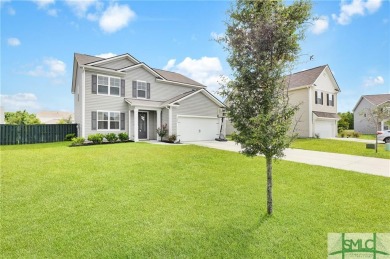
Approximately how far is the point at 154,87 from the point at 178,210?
16.6m

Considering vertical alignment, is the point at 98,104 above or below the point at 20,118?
above

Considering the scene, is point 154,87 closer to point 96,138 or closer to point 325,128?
point 96,138

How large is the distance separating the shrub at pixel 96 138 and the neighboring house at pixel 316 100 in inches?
487

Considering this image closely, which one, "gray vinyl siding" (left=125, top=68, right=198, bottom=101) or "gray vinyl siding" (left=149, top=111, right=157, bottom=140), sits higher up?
"gray vinyl siding" (left=125, top=68, right=198, bottom=101)

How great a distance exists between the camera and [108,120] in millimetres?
16734

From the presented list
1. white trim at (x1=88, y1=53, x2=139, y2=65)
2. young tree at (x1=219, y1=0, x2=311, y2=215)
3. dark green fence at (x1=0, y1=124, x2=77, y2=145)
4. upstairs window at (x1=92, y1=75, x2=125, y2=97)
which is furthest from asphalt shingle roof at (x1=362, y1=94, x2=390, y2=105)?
dark green fence at (x1=0, y1=124, x2=77, y2=145)

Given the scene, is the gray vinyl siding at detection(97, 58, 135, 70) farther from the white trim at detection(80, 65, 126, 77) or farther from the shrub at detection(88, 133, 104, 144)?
the shrub at detection(88, 133, 104, 144)

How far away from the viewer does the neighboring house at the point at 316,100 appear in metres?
22.3

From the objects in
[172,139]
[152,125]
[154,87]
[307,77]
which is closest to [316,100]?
[307,77]

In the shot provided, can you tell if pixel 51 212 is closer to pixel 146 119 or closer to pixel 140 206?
pixel 140 206

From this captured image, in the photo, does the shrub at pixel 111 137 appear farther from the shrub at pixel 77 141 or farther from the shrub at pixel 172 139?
the shrub at pixel 172 139

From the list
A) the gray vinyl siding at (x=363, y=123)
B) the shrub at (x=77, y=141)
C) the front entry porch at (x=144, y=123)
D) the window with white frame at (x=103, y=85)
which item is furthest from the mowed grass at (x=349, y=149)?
the gray vinyl siding at (x=363, y=123)

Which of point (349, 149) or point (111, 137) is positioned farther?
point (111, 137)

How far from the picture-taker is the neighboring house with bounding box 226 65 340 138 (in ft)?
73.2
